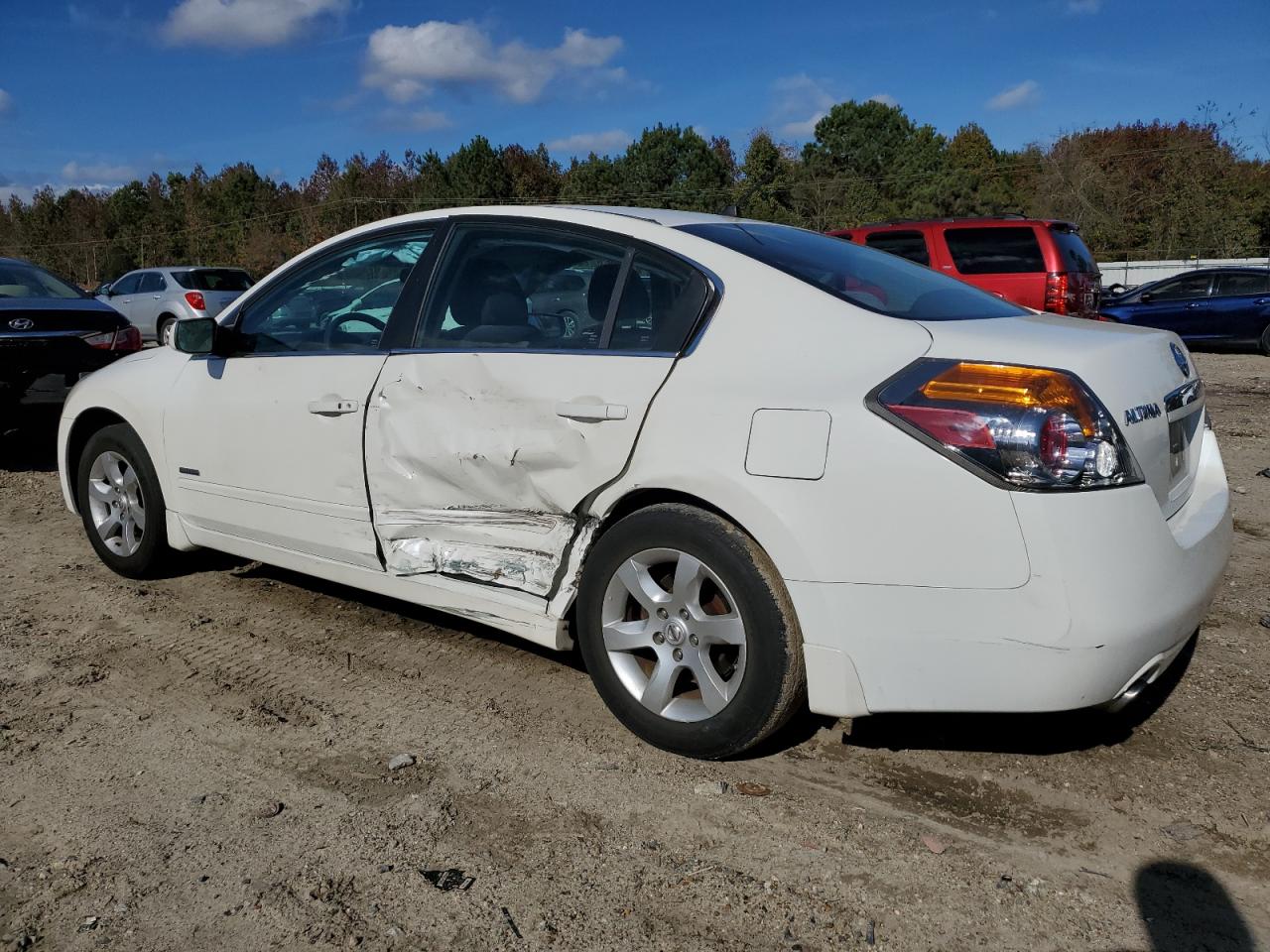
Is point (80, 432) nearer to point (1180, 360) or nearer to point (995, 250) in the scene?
point (1180, 360)

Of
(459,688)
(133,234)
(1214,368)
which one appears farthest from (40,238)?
(459,688)

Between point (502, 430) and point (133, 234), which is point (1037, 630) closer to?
point (502, 430)

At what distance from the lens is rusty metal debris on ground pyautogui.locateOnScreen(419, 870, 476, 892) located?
241 cm

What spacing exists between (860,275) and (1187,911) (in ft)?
6.52

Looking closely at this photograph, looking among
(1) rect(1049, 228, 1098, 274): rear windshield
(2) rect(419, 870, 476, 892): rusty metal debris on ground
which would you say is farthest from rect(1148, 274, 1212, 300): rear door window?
(2) rect(419, 870, 476, 892): rusty metal debris on ground

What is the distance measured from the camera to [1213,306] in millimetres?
16016

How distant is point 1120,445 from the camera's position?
247cm

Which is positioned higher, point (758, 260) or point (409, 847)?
point (758, 260)

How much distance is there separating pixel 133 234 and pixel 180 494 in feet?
177

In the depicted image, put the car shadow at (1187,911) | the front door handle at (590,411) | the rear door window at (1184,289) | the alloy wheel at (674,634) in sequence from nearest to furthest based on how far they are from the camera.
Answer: the car shadow at (1187,911) → the alloy wheel at (674,634) → the front door handle at (590,411) → the rear door window at (1184,289)

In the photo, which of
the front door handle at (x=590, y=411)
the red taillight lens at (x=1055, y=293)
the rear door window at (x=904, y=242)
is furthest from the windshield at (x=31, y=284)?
the red taillight lens at (x=1055, y=293)

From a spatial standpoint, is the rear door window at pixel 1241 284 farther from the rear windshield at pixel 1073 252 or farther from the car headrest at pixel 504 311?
the car headrest at pixel 504 311

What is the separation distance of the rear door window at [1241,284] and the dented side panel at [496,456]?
53.3 feet

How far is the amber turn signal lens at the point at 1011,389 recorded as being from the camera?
2428mm
